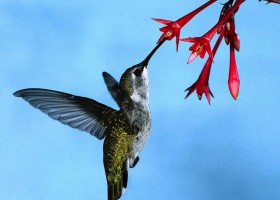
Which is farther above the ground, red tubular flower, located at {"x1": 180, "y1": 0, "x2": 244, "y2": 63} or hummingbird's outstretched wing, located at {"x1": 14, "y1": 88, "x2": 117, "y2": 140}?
red tubular flower, located at {"x1": 180, "y1": 0, "x2": 244, "y2": 63}

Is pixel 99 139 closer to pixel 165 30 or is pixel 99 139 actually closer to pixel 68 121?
pixel 68 121

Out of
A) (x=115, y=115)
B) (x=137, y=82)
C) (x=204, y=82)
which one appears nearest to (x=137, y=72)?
(x=137, y=82)

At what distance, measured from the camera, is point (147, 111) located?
1.04 metres

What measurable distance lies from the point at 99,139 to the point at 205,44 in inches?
21.8

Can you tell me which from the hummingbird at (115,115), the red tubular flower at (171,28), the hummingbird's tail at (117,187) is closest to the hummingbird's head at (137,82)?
the hummingbird at (115,115)

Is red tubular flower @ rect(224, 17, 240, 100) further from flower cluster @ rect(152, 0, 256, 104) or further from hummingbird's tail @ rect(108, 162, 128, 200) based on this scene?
hummingbird's tail @ rect(108, 162, 128, 200)

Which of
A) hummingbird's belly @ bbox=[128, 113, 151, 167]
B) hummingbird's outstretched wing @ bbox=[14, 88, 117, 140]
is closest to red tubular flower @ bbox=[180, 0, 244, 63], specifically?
hummingbird's belly @ bbox=[128, 113, 151, 167]

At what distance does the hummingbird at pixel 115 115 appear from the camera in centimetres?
102

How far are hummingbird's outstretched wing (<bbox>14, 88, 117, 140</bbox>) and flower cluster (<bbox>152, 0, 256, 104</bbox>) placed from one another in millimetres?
370

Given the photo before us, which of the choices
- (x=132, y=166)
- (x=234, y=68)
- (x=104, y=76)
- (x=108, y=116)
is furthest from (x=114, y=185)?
(x=234, y=68)

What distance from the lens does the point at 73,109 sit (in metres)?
1.24

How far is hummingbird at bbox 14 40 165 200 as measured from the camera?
1.02 metres

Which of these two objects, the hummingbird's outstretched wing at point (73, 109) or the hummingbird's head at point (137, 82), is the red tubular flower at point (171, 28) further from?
the hummingbird's outstretched wing at point (73, 109)

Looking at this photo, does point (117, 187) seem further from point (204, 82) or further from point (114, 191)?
point (204, 82)
